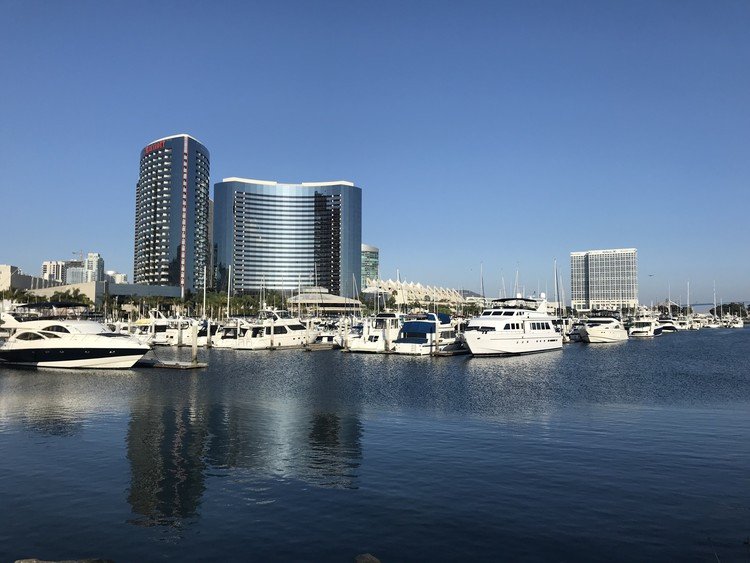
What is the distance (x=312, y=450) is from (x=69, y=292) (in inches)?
7439

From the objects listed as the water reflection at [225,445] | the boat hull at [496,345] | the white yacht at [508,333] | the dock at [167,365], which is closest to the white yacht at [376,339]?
the white yacht at [508,333]

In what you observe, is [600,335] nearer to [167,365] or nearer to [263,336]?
[263,336]

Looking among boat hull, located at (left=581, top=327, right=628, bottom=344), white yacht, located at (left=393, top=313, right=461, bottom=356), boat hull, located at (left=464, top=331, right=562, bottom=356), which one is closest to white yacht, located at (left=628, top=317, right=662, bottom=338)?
boat hull, located at (left=581, top=327, right=628, bottom=344)

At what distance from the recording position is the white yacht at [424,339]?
85.8 m

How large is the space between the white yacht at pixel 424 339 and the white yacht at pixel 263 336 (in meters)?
21.0

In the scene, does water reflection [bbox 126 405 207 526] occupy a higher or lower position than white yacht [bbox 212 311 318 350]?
lower

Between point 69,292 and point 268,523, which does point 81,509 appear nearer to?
point 268,523

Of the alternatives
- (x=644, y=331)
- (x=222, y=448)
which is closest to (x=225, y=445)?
(x=222, y=448)

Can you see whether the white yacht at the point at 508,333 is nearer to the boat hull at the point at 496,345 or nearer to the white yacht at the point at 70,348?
the boat hull at the point at 496,345

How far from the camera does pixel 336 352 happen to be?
9488cm

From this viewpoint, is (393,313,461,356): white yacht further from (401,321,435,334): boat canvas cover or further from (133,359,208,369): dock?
(133,359,208,369): dock

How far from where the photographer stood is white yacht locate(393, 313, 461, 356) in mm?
85812

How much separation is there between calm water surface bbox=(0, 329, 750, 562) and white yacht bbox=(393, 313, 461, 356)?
3730 centimetres

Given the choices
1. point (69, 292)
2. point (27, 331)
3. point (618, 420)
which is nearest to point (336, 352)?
point (27, 331)
